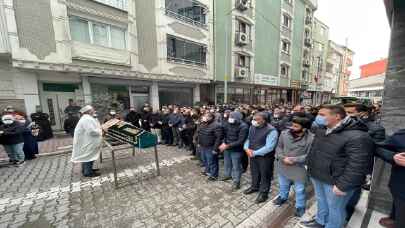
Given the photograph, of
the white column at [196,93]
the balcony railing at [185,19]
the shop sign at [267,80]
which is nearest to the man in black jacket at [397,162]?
the balcony railing at [185,19]

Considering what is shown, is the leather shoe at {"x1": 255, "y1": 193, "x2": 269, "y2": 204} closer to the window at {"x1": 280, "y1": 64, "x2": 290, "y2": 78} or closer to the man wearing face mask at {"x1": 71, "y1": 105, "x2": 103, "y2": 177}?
the man wearing face mask at {"x1": 71, "y1": 105, "x2": 103, "y2": 177}

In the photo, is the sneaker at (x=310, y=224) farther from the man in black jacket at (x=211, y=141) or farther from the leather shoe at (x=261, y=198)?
the man in black jacket at (x=211, y=141)

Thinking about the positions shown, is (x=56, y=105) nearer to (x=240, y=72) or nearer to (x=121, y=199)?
(x=121, y=199)

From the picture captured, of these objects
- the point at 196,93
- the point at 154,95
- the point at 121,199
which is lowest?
the point at 121,199

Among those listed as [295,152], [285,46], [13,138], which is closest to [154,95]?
[13,138]

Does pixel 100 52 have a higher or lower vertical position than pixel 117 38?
lower

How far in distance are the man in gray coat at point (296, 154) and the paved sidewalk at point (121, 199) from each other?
2.35ft

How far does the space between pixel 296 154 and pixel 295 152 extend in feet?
0.11

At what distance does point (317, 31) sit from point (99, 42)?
33.6m

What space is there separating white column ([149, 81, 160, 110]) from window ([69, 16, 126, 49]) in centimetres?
309

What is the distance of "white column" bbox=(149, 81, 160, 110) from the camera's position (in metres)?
12.7

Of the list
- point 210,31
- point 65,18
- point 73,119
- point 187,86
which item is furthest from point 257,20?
point 73,119

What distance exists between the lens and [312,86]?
99.5 feet

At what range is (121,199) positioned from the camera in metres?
3.69
